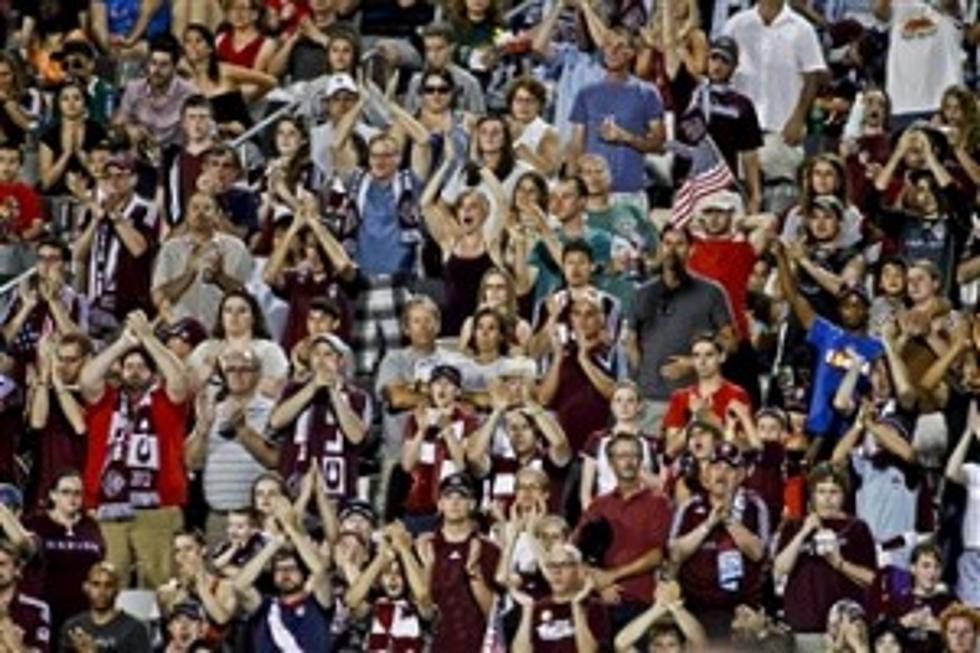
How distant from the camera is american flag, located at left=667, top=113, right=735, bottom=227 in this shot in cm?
2447

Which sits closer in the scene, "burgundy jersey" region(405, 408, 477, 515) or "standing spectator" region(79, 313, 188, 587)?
"burgundy jersey" region(405, 408, 477, 515)

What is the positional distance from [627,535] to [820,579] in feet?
2.91

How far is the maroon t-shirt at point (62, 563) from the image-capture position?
71.8 ft

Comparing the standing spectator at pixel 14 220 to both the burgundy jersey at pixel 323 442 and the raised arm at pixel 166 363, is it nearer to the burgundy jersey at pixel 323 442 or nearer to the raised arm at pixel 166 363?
the raised arm at pixel 166 363

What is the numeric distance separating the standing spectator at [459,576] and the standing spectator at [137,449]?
1472 millimetres

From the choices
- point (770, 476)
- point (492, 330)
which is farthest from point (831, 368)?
point (492, 330)

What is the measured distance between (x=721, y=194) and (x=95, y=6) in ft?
16.1

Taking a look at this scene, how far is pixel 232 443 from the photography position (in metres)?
22.6

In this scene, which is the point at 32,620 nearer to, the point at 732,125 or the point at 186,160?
the point at 186,160

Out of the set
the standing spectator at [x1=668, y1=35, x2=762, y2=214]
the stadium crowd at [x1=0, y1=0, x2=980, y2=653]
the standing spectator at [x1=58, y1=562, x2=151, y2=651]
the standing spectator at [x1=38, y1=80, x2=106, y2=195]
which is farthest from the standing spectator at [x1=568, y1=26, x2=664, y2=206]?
the standing spectator at [x1=58, y1=562, x2=151, y2=651]

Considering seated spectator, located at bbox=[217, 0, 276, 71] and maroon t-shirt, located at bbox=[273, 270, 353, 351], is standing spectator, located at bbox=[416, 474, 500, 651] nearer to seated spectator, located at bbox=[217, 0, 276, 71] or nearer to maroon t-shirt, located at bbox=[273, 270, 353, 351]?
maroon t-shirt, located at bbox=[273, 270, 353, 351]

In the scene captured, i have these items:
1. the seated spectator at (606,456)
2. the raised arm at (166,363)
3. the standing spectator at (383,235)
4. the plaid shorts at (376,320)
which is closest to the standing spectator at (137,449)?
the raised arm at (166,363)

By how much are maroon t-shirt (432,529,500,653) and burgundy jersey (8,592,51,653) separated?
1797 millimetres

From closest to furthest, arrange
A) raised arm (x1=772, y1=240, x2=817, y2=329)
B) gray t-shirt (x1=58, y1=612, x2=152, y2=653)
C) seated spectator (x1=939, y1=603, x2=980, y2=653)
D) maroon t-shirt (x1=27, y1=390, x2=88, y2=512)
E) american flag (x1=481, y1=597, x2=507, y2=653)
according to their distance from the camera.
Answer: seated spectator (x1=939, y1=603, x2=980, y2=653) → american flag (x1=481, y1=597, x2=507, y2=653) → gray t-shirt (x1=58, y1=612, x2=152, y2=653) → maroon t-shirt (x1=27, y1=390, x2=88, y2=512) → raised arm (x1=772, y1=240, x2=817, y2=329)
